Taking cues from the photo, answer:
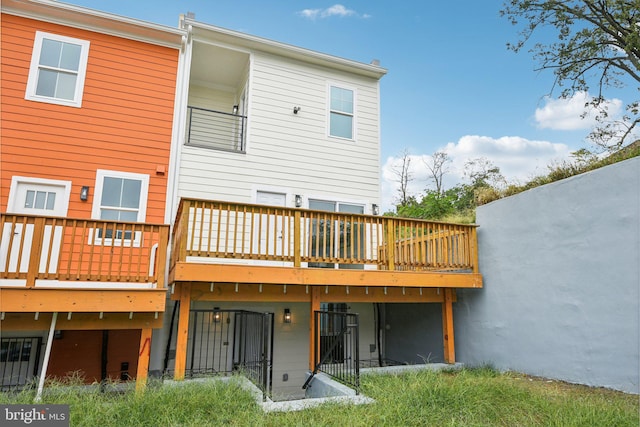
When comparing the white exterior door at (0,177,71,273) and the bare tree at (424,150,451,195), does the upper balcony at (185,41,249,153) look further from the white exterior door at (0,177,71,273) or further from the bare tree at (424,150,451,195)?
the bare tree at (424,150,451,195)

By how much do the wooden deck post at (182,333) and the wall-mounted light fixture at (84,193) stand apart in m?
2.63

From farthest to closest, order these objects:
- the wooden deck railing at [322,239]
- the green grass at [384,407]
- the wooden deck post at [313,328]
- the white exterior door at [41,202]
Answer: the white exterior door at [41,202]
the wooden deck post at [313,328]
the wooden deck railing at [322,239]
the green grass at [384,407]

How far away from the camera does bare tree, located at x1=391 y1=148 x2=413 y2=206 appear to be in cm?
2141

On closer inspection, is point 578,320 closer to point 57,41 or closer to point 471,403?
point 471,403

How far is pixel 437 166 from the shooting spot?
21.5 meters

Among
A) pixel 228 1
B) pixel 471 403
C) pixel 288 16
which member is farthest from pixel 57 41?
pixel 471 403

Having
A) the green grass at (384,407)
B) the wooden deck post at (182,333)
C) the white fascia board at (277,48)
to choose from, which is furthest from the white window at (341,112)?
the green grass at (384,407)

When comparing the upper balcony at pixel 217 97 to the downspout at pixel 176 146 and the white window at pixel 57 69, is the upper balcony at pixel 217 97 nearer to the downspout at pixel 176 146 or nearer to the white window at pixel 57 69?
the downspout at pixel 176 146

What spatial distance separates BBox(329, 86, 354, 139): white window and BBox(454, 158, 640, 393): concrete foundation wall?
359 centimetres

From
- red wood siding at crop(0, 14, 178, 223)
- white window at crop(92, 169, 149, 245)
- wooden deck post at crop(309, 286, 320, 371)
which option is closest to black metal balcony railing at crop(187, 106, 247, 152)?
red wood siding at crop(0, 14, 178, 223)

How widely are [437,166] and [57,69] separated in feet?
60.3

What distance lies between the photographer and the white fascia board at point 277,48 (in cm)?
788

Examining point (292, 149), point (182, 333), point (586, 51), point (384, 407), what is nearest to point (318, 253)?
point (182, 333)

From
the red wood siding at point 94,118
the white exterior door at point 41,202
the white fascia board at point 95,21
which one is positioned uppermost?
the white fascia board at point 95,21
